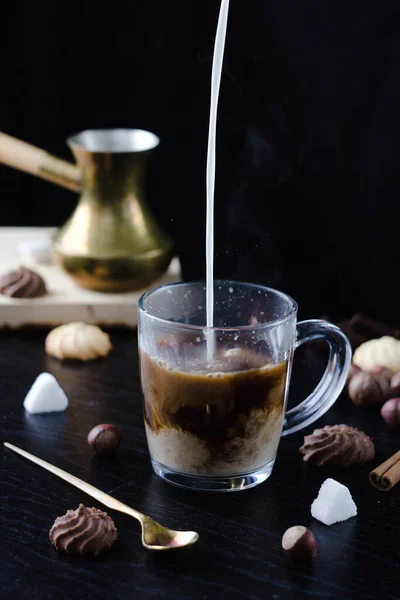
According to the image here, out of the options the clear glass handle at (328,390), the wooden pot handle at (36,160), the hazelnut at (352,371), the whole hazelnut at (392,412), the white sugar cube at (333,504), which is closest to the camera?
the white sugar cube at (333,504)

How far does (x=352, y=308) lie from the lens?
7.14 ft

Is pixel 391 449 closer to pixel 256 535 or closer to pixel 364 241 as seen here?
pixel 256 535

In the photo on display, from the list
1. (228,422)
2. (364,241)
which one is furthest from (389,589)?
(364,241)

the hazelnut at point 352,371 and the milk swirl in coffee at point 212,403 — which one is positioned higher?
the milk swirl in coffee at point 212,403

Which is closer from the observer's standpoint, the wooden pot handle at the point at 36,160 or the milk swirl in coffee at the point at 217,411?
the milk swirl in coffee at the point at 217,411

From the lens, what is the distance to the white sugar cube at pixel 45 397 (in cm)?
147

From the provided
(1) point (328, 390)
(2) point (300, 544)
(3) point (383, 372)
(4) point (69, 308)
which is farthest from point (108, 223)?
(2) point (300, 544)

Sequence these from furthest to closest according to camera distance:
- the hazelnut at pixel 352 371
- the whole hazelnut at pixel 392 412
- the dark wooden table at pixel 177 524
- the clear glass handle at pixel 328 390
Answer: the hazelnut at pixel 352 371, the whole hazelnut at pixel 392 412, the clear glass handle at pixel 328 390, the dark wooden table at pixel 177 524

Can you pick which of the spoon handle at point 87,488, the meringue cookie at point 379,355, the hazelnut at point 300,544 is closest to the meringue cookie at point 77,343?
the spoon handle at point 87,488

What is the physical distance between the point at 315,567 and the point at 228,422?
0.22m

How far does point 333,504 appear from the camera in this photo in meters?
1.15

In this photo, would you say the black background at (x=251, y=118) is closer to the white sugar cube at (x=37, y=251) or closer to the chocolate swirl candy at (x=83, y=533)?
the white sugar cube at (x=37, y=251)

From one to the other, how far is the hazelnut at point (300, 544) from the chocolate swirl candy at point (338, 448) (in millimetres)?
248

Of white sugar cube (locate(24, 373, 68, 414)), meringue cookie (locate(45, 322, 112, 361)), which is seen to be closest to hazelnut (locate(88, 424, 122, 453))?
white sugar cube (locate(24, 373, 68, 414))
